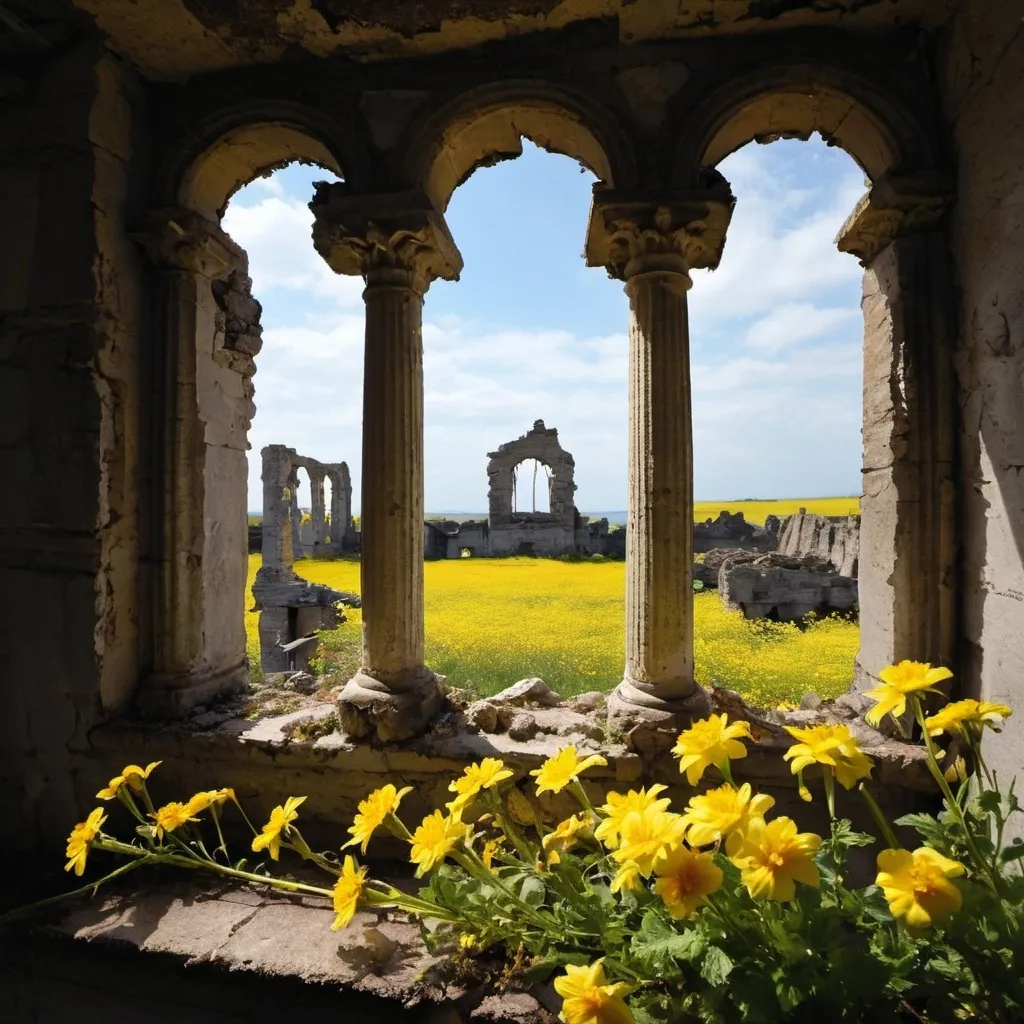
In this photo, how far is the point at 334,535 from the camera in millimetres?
25031

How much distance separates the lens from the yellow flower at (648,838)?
4.00 feet

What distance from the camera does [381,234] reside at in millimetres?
2822

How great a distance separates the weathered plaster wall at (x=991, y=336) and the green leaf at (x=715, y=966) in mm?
1567

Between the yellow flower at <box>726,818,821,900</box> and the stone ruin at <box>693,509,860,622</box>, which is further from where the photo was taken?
the stone ruin at <box>693,509,860,622</box>

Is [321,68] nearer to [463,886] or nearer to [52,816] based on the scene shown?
[463,886]

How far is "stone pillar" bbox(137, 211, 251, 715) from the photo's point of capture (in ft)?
9.75

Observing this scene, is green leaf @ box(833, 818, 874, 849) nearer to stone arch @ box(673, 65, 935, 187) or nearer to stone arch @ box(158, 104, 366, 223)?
stone arch @ box(673, 65, 935, 187)

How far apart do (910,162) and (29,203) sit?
159 inches

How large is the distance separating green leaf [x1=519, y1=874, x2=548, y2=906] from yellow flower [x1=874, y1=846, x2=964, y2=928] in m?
0.97

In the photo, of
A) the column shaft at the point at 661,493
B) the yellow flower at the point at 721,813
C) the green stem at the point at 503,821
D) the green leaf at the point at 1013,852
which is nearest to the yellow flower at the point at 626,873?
the yellow flower at the point at 721,813

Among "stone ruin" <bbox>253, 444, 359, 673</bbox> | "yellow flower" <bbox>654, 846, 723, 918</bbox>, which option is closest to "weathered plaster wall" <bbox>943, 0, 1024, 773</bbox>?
"yellow flower" <bbox>654, 846, 723, 918</bbox>

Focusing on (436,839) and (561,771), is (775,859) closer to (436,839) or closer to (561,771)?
(561,771)

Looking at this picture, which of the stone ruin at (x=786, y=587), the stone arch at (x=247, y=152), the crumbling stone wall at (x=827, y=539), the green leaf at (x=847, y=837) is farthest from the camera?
the crumbling stone wall at (x=827, y=539)

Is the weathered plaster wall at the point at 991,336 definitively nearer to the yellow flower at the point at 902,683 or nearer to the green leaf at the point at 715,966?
the yellow flower at the point at 902,683
